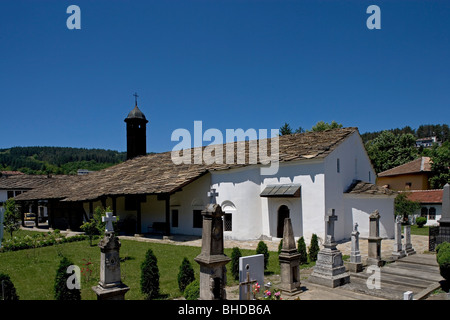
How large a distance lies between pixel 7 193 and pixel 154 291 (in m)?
47.7

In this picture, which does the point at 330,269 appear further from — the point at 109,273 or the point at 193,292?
the point at 109,273

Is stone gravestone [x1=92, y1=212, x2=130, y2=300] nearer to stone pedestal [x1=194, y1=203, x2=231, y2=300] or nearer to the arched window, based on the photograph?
stone pedestal [x1=194, y1=203, x2=231, y2=300]

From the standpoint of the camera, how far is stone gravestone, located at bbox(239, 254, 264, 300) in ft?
23.4

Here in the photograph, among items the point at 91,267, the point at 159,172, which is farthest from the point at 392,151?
the point at 91,267

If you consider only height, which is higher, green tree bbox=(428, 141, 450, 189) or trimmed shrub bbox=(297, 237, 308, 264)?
green tree bbox=(428, 141, 450, 189)

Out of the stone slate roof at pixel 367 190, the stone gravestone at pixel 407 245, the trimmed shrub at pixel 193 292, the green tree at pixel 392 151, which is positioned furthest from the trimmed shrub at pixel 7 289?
the green tree at pixel 392 151

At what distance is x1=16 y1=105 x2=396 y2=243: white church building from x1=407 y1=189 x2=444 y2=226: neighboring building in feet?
43.9

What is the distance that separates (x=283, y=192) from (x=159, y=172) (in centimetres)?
1083

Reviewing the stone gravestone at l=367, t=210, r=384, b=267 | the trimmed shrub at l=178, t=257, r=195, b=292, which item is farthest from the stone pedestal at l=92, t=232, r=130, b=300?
the stone gravestone at l=367, t=210, r=384, b=267

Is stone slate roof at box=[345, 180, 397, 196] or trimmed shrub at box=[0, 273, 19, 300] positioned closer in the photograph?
trimmed shrub at box=[0, 273, 19, 300]

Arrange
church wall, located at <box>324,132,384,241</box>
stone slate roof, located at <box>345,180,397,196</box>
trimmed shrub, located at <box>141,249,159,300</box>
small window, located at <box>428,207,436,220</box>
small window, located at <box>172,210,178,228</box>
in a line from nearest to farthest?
1. trimmed shrub, located at <box>141,249,159,300</box>
2. church wall, located at <box>324,132,384,241</box>
3. stone slate roof, located at <box>345,180,397,196</box>
4. small window, located at <box>172,210,178,228</box>
5. small window, located at <box>428,207,436,220</box>

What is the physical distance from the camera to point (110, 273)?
6145 millimetres

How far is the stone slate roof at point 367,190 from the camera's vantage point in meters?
17.6

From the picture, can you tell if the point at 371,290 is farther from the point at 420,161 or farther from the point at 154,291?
the point at 420,161
